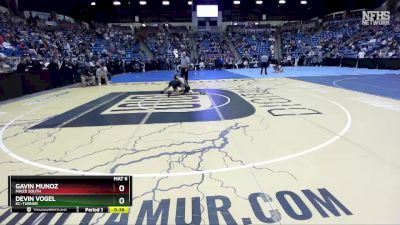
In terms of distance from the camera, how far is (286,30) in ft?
152

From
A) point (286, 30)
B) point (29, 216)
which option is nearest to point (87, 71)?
point (29, 216)

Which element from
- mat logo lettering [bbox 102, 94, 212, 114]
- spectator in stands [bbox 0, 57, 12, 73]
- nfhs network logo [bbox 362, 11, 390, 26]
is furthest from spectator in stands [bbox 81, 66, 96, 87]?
nfhs network logo [bbox 362, 11, 390, 26]

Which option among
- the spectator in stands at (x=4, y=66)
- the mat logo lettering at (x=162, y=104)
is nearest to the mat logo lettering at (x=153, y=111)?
the mat logo lettering at (x=162, y=104)

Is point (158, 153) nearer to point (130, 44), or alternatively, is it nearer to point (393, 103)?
point (393, 103)

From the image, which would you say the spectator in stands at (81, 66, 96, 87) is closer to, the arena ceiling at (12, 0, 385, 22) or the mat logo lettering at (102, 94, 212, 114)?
the mat logo lettering at (102, 94, 212, 114)
